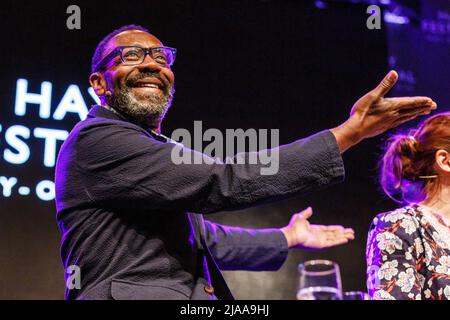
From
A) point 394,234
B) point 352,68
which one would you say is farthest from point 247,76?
point 394,234

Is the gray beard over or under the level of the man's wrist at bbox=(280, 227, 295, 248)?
over

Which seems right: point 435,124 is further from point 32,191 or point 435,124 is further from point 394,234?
point 32,191

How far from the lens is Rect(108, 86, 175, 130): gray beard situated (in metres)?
1.77

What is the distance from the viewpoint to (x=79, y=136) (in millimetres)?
1584

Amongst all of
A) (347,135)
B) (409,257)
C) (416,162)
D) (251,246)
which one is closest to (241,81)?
(416,162)

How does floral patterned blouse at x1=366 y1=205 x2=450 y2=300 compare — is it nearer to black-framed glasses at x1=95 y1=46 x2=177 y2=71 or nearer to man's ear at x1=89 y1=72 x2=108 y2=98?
black-framed glasses at x1=95 y1=46 x2=177 y2=71

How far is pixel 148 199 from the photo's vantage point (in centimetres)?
142

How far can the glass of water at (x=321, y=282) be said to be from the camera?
6.55ft

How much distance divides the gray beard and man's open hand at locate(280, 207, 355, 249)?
624mm

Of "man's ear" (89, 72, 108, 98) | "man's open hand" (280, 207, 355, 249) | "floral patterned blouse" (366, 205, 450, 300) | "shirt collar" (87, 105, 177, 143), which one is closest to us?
"shirt collar" (87, 105, 177, 143)

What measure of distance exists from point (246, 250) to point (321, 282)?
29 cm

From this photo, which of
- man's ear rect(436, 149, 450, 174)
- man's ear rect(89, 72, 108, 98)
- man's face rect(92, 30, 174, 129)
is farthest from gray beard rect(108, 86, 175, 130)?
man's ear rect(436, 149, 450, 174)

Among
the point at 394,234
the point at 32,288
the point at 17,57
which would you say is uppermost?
the point at 17,57

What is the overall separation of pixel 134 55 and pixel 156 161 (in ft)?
1.93
